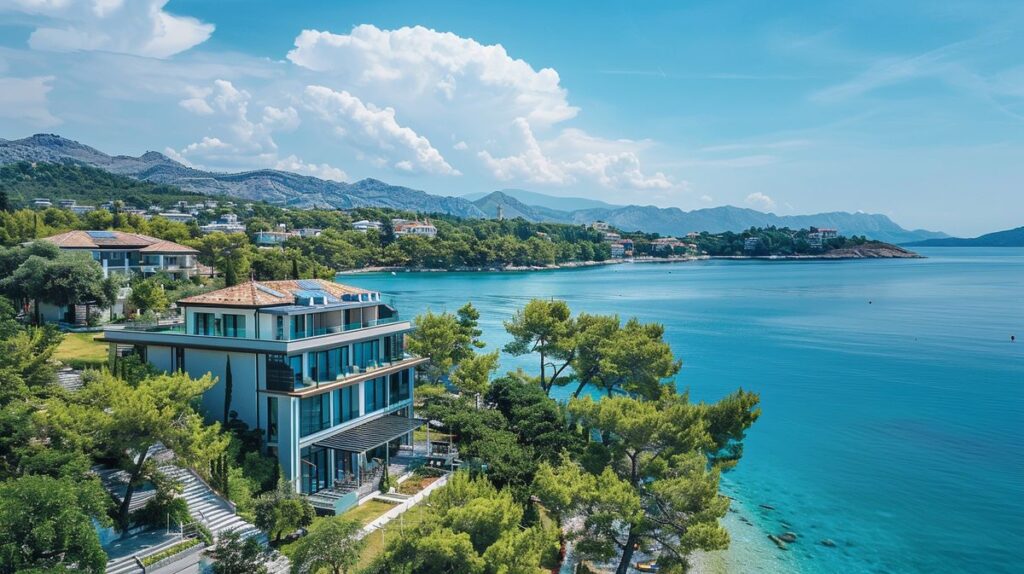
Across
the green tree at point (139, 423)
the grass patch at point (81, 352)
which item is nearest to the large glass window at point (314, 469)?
the green tree at point (139, 423)

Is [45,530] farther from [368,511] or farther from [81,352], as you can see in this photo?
[81,352]

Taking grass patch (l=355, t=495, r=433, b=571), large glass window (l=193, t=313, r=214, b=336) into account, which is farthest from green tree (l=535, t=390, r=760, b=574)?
large glass window (l=193, t=313, r=214, b=336)

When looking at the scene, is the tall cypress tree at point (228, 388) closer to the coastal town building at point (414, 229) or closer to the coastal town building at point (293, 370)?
the coastal town building at point (293, 370)

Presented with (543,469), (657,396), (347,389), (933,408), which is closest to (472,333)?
(657,396)

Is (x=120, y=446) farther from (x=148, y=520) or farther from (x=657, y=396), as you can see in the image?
(x=657, y=396)

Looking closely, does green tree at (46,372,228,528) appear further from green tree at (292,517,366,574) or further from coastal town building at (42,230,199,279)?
coastal town building at (42,230,199,279)

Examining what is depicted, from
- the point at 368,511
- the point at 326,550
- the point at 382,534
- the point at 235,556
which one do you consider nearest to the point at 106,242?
the point at 368,511
